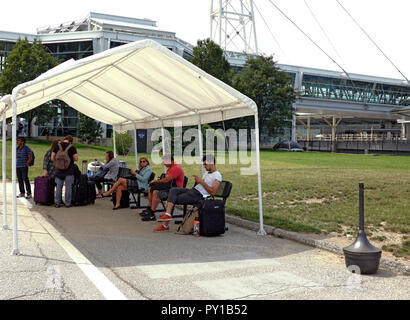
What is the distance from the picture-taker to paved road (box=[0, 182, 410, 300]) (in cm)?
481

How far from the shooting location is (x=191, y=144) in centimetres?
3978

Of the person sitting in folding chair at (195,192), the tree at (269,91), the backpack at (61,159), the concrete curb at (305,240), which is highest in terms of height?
the tree at (269,91)

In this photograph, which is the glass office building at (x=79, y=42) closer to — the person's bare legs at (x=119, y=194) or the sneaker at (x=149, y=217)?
the person's bare legs at (x=119, y=194)

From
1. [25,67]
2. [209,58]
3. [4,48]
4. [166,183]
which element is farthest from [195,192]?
[4,48]

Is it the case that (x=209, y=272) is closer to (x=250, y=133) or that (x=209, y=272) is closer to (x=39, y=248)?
(x=39, y=248)

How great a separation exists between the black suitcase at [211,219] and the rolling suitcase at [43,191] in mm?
5139

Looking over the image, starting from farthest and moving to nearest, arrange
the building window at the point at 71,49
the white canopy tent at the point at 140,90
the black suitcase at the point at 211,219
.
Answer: the building window at the point at 71,49 < the black suitcase at the point at 211,219 < the white canopy tent at the point at 140,90

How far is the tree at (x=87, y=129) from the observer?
45.6m

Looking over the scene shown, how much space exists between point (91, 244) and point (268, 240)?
9.79 ft

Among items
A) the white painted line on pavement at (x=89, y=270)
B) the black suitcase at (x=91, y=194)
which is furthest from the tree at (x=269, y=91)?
the white painted line on pavement at (x=89, y=270)

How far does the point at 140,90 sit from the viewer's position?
1094 cm

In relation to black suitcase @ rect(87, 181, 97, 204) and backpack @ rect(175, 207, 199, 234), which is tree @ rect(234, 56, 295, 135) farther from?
backpack @ rect(175, 207, 199, 234)

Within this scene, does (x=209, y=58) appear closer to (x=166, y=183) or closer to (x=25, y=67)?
(x=25, y=67)

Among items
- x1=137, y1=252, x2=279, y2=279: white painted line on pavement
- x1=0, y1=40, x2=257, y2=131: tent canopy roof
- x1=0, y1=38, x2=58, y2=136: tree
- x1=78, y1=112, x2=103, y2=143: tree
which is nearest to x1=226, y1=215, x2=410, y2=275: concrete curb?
x1=137, y1=252, x2=279, y2=279: white painted line on pavement
